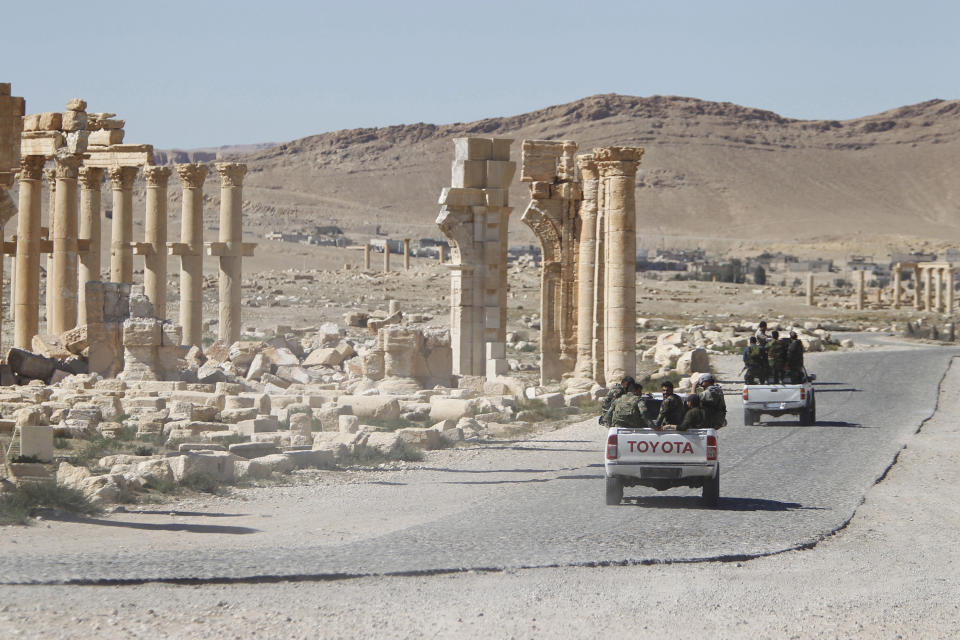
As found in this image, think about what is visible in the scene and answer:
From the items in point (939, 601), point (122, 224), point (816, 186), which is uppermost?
point (816, 186)

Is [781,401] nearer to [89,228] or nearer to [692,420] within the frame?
[692,420]

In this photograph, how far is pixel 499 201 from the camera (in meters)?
29.2

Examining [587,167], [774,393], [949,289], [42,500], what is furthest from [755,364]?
[949,289]

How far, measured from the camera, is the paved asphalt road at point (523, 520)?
35.2 ft

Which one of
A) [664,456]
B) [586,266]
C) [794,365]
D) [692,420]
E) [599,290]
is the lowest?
[664,456]

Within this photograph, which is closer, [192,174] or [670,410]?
[670,410]

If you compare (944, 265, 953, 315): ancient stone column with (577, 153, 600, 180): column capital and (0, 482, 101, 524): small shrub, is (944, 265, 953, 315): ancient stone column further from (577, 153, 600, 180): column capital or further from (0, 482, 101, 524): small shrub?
(0, 482, 101, 524): small shrub

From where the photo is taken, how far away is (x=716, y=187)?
16575 cm

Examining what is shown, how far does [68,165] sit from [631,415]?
69.1 ft

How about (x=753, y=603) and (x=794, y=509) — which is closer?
(x=753, y=603)

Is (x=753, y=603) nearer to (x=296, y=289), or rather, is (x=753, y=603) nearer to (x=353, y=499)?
(x=353, y=499)

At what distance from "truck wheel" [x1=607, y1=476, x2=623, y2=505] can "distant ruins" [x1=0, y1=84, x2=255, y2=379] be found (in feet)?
61.2

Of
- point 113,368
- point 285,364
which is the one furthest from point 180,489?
point 285,364

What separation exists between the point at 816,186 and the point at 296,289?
371 ft
